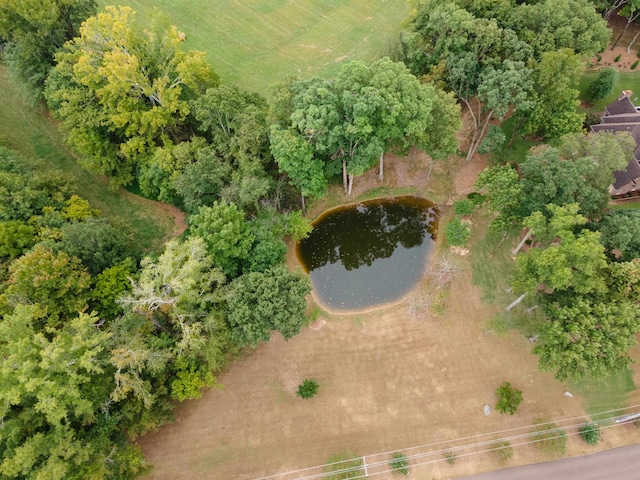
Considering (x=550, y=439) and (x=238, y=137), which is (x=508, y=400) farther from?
(x=238, y=137)

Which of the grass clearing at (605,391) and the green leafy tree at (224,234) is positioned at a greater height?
the green leafy tree at (224,234)

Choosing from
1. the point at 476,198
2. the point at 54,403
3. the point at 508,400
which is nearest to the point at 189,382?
the point at 54,403

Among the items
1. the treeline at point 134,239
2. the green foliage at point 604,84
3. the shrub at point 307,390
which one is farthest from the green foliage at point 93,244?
the green foliage at point 604,84

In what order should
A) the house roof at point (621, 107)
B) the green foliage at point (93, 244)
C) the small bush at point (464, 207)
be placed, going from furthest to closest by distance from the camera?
the house roof at point (621, 107) < the small bush at point (464, 207) < the green foliage at point (93, 244)

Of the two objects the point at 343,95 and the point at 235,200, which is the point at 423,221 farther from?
the point at 235,200

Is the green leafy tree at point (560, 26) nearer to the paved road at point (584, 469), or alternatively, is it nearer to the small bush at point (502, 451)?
the small bush at point (502, 451)

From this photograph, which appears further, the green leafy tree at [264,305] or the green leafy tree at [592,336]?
the green leafy tree at [264,305]

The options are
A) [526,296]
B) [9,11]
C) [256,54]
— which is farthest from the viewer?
[256,54]

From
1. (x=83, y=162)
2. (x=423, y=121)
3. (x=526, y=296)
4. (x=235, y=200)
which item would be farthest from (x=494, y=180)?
(x=83, y=162)
